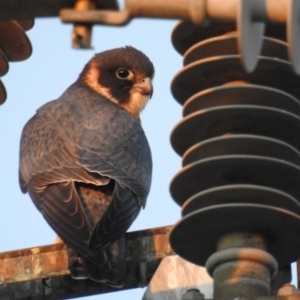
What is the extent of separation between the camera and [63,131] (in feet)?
27.6

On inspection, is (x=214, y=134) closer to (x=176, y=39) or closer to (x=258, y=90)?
(x=258, y=90)

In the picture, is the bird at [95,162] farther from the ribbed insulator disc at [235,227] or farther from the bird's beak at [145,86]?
the ribbed insulator disc at [235,227]

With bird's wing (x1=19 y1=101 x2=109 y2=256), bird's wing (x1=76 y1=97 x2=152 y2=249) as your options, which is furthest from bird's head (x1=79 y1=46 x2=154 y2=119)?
bird's wing (x1=19 y1=101 x2=109 y2=256)

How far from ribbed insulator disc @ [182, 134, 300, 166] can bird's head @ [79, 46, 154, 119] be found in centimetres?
519

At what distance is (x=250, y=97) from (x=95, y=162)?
344 cm

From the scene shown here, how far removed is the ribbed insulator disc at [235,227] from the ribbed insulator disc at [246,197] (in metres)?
0.05

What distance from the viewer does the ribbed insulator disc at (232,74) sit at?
4.46m

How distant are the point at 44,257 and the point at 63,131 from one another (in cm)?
271

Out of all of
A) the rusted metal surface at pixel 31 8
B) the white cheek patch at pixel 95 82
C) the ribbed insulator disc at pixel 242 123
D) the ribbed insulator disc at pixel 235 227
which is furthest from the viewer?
the white cheek patch at pixel 95 82

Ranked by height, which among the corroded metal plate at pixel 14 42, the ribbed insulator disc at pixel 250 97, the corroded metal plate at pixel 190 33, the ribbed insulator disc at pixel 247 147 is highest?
the corroded metal plate at pixel 14 42

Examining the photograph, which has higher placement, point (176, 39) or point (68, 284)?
point (176, 39)

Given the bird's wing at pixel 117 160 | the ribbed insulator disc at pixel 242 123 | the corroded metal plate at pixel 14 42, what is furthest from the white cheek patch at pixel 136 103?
the ribbed insulator disc at pixel 242 123

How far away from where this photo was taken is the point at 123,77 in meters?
9.88

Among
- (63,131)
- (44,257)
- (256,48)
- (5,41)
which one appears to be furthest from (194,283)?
(63,131)
